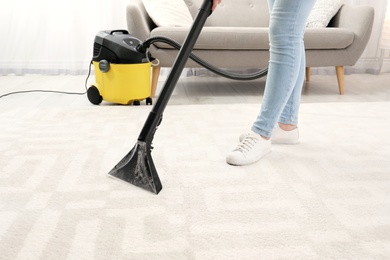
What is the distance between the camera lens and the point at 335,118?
1.85 m

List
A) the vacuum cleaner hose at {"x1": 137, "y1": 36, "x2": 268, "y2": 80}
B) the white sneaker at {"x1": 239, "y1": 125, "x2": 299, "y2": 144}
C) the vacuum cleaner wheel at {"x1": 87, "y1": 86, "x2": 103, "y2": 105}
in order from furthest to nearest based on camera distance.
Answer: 1. the vacuum cleaner wheel at {"x1": 87, "y1": 86, "x2": 103, "y2": 105}
2. the vacuum cleaner hose at {"x1": 137, "y1": 36, "x2": 268, "y2": 80}
3. the white sneaker at {"x1": 239, "y1": 125, "x2": 299, "y2": 144}

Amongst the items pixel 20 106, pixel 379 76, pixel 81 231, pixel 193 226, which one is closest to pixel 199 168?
pixel 193 226

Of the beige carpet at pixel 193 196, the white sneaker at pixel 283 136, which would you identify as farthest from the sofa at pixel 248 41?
the white sneaker at pixel 283 136

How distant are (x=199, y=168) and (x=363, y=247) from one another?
0.54 metres

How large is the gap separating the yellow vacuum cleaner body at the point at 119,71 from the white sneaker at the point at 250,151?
3.03 feet

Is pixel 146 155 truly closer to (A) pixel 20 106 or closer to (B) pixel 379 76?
(A) pixel 20 106

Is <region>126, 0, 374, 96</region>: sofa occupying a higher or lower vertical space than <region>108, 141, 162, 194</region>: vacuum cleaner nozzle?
higher

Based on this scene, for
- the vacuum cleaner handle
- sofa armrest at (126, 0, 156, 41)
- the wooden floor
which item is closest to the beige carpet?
the vacuum cleaner handle

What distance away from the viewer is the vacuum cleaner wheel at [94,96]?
2.09 meters

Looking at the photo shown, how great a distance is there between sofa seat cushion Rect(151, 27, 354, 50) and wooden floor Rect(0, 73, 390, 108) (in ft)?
0.99

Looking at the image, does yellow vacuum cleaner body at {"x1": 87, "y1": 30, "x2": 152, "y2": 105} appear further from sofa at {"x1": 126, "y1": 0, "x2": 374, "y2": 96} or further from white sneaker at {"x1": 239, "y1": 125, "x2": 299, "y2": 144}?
white sneaker at {"x1": 239, "y1": 125, "x2": 299, "y2": 144}

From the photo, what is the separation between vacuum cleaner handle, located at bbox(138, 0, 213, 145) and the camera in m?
1.02

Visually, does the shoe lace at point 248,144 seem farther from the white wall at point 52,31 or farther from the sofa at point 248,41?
the white wall at point 52,31

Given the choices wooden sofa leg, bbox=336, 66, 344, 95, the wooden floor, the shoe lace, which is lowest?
the wooden floor
